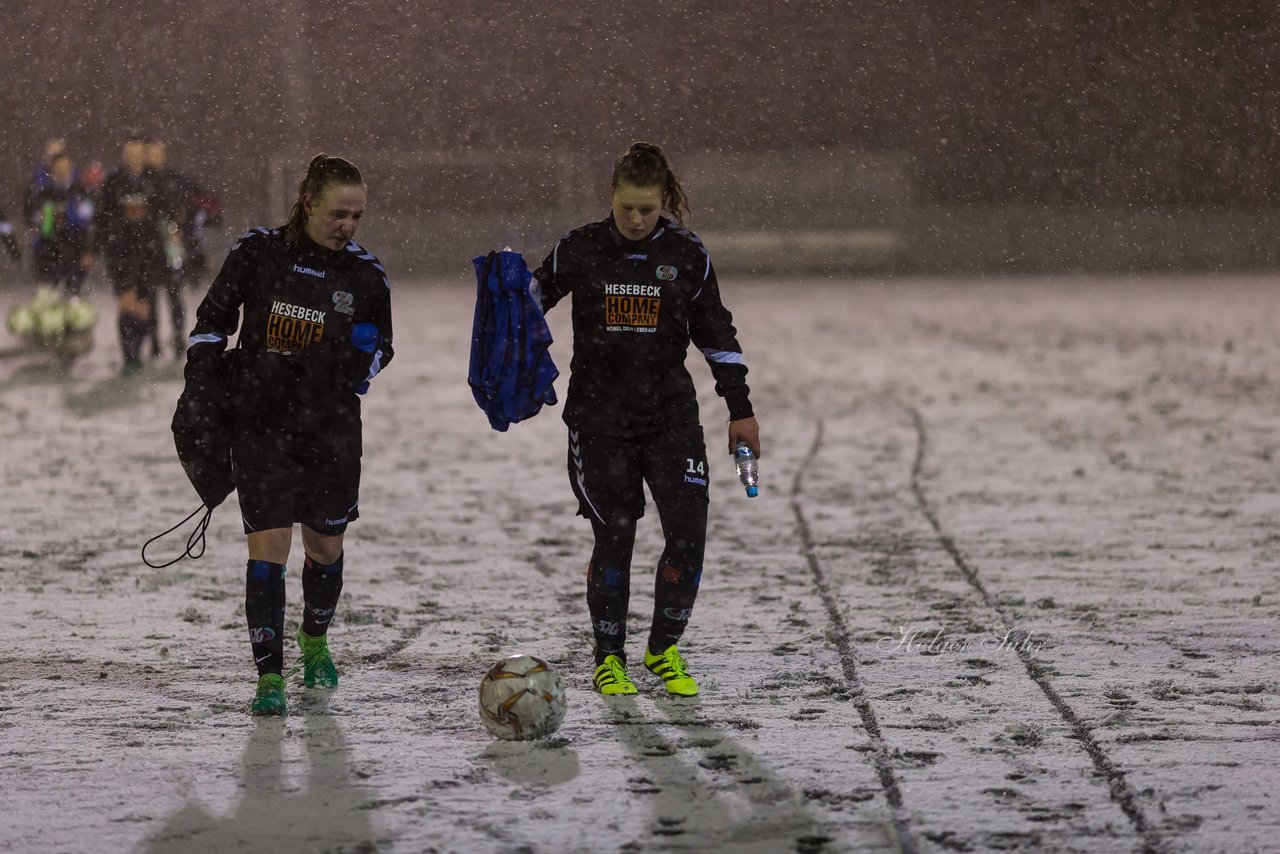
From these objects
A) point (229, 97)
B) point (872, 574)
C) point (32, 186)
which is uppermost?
point (229, 97)

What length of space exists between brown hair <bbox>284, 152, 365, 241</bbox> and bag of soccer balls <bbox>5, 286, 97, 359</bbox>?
9889mm

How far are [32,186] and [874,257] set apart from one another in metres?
13.9

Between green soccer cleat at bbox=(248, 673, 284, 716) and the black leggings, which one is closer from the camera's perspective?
green soccer cleat at bbox=(248, 673, 284, 716)

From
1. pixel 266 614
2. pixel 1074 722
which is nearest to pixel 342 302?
pixel 266 614

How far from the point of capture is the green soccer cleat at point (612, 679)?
172 inches

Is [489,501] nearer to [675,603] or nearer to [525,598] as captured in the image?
[525,598]

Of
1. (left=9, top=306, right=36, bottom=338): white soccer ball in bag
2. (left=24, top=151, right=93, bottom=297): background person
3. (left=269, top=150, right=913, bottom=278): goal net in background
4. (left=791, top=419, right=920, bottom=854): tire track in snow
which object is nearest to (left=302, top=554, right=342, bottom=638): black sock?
(left=791, top=419, right=920, bottom=854): tire track in snow

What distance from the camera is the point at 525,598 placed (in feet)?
18.7

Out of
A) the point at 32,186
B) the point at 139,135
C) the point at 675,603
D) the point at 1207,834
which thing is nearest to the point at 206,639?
the point at 675,603

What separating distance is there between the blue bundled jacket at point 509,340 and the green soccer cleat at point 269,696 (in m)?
0.90

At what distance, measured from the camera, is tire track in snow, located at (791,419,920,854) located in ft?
10.8

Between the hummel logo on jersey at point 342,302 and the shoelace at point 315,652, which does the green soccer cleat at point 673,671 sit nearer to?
the shoelace at point 315,652

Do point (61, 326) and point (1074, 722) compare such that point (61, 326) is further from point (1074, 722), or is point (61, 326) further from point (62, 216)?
point (1074, 722)

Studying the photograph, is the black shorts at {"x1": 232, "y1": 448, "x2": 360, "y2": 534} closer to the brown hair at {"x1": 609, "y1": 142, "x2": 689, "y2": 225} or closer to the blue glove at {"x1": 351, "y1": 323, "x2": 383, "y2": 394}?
the blue glove at {"x1": 351, "y1": 323, "x2": 383, "y2": 394}
